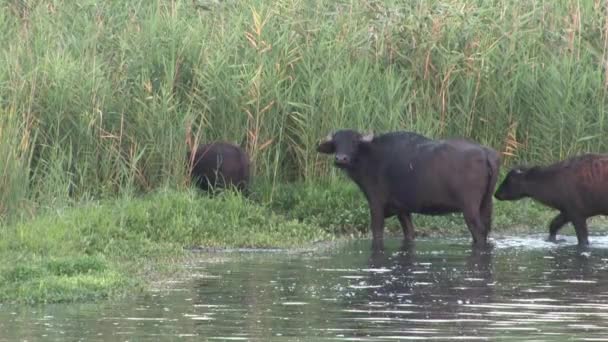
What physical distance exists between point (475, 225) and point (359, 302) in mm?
3437

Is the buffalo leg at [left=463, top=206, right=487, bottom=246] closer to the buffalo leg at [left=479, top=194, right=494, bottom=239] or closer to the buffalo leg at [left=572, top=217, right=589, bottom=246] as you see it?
the buffalo leg at [left=479, top=194, right=494, bottom=239]

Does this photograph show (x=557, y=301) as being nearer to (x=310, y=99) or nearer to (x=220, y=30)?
(x=310, y=99)

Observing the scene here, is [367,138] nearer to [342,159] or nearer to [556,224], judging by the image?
[342,159]

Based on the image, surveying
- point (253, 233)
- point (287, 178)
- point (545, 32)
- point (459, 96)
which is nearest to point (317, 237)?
point (253, 233)

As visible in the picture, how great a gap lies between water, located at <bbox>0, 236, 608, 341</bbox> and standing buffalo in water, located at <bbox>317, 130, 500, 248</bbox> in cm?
59

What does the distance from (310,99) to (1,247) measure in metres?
4.45

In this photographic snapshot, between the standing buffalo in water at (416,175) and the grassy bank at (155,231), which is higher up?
the standing buffalo in water at (416,175)

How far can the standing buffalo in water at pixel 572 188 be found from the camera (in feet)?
45.6

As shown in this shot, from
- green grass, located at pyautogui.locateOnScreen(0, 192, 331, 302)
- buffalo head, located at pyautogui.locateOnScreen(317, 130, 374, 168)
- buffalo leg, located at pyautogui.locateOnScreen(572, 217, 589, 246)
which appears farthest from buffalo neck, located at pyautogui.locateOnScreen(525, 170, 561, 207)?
green grass, located at pyautogui.locateOnScreen(0, 192, 331, 302)

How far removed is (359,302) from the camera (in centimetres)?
1012

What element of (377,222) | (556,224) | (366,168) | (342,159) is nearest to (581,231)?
(556,224)

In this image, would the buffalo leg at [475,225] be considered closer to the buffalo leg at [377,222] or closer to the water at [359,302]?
the water at [359,302]

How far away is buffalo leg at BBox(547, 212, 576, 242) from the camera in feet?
45.8

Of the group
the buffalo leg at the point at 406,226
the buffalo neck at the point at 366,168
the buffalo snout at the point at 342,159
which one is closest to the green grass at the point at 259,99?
the buffalo neck at the point at 366,168
